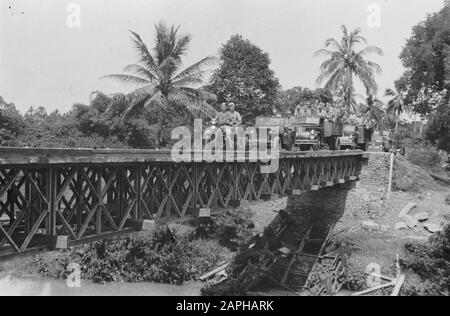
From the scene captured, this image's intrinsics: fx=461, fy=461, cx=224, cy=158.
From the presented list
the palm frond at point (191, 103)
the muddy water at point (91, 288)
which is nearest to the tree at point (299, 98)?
the palm frond at point (191, 103)

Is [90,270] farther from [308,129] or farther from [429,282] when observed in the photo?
[429,282]

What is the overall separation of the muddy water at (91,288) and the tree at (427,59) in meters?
19.1

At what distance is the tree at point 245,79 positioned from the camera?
34906mm

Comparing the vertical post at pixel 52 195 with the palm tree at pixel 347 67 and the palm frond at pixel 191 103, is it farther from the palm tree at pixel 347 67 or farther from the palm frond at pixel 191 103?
the palm tree at pixel 347 67

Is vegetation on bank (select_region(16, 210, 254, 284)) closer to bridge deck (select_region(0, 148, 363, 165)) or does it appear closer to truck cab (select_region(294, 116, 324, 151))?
truck cab (select_region(294, 116, 324, 151))

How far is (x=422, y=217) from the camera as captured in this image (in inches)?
Result: 814

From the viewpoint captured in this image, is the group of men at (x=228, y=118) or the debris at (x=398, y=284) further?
the debris at (x=398, y=284)

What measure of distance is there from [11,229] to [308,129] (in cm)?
1706

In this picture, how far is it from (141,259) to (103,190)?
11881 millimetres

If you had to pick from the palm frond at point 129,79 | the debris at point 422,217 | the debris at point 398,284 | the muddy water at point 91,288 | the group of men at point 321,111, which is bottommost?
the muddy water at point 91,288

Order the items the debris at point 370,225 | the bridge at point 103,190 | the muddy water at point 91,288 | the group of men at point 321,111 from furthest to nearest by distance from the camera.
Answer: the group of men at point 321,111
the debris at point 370,225
the muddy water at point 91,288
the bridge at point 103,190

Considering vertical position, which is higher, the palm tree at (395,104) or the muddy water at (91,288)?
the palm tree at (395,104)

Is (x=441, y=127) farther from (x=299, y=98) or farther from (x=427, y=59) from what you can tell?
(x=299, y=98)
